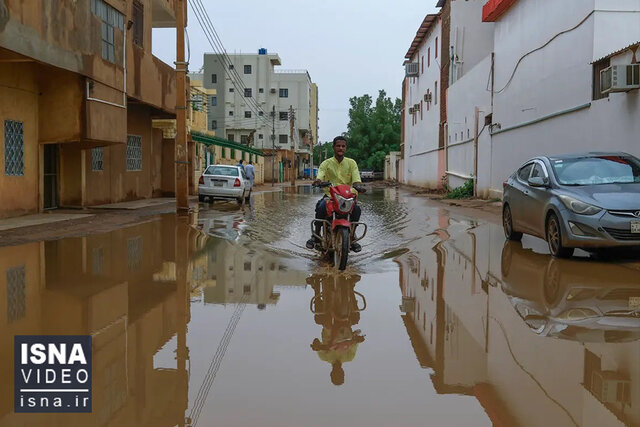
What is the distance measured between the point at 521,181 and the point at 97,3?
12861 mm

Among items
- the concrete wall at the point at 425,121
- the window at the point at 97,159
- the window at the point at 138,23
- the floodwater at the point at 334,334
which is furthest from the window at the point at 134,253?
the concrete wall at the point at 425,121

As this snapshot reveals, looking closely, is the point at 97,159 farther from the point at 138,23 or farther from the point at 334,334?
the point at 334,334

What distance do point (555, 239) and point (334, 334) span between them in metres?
5.25

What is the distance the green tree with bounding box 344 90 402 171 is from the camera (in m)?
87.8

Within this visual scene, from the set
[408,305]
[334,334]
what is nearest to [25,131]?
[408,305]

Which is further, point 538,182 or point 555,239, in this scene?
point 538,182

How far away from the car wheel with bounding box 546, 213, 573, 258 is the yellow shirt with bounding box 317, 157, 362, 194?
9.59ft

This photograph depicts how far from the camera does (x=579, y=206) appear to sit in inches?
351

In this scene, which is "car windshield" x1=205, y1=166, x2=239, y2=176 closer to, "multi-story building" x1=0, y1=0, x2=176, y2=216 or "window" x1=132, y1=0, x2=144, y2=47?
"multi-story building" x1=0, y1=0, x2=176, y2=216

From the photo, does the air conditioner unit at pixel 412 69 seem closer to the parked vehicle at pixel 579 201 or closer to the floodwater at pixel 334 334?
the parked vehicle at pixel 579 201

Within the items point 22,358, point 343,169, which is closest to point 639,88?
point 343,169

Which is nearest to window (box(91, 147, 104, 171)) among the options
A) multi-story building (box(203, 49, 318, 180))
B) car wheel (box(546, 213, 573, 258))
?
car wheel (box(546, 213, 573, 258))

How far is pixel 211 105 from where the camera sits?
82938 mm

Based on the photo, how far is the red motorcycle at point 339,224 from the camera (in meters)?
8.57
